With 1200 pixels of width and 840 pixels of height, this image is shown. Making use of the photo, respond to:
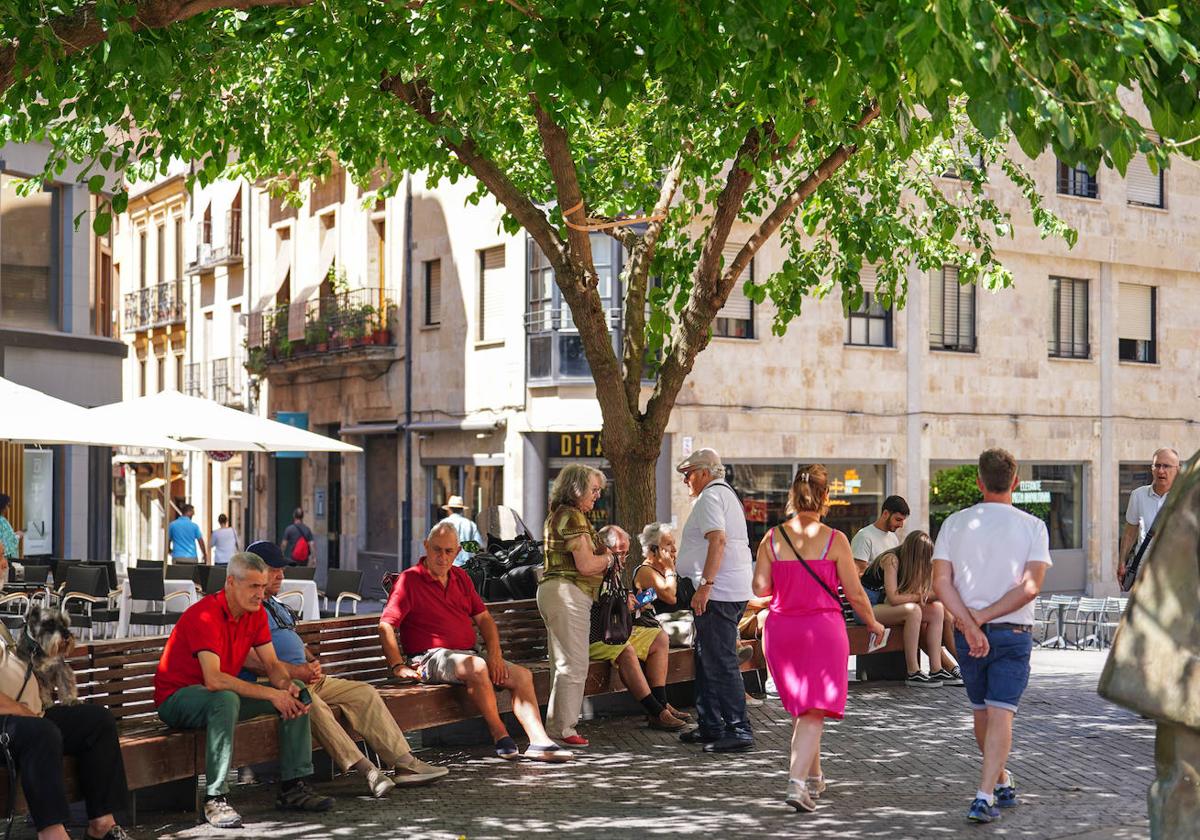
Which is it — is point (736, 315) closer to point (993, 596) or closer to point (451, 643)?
point (451, 643)

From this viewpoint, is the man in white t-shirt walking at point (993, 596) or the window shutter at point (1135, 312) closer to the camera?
the man in white t-shirt walking at point (993, 596)

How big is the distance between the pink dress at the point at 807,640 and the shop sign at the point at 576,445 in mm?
18759

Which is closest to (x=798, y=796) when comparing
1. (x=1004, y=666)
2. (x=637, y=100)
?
(x=1004, y=666)

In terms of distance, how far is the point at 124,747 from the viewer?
310 inches

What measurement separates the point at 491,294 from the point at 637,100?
14312mm

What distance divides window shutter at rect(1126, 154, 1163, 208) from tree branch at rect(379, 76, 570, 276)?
2304cm

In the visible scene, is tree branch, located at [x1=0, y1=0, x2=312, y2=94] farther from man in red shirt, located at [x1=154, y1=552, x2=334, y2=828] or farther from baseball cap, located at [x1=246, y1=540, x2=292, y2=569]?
baseball cap, located at [x1=246, y1=540, x2=292, y2=569]

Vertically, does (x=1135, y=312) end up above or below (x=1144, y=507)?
above

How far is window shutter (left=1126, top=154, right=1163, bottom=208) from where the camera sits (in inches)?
1296

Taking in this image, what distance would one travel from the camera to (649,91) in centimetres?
1591

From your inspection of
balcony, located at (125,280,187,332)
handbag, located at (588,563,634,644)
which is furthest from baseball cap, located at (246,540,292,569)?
balcony, located at (125,280,187,332)

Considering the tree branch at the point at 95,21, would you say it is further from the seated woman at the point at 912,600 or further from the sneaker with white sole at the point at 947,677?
the sneaker with white sole at the point at 947,677

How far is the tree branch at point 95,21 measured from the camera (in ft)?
27.7

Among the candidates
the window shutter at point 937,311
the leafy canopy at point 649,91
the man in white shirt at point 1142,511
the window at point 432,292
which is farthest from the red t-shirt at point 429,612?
the window at point 432,292
